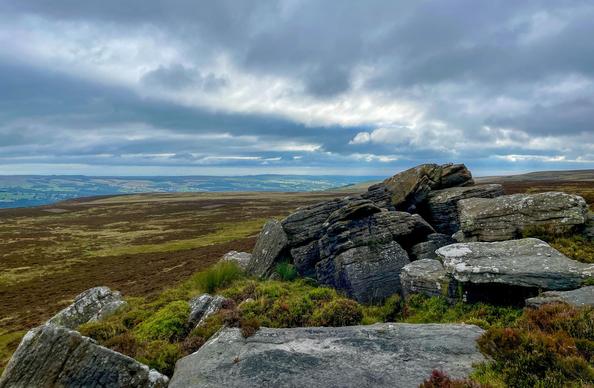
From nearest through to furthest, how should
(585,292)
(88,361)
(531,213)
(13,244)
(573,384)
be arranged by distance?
1. (573,384)
2. (88,361)
3. (585,292)
4. (531,213)
5. (13,244)

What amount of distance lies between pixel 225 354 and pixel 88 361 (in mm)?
4045

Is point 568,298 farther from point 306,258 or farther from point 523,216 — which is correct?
point 306,258

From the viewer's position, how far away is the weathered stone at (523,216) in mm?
19759

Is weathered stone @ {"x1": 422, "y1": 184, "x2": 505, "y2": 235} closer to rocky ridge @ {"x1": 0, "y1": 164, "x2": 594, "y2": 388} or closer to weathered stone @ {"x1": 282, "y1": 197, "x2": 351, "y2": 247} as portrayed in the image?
rocky ridge @ {"x1": 0, "y1": 164, "x2": 594, "y2": 388}

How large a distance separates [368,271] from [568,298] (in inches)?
389

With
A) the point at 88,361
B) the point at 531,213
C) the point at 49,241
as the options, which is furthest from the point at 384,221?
the point at 49,241

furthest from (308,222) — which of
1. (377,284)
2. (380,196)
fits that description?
(377,284)

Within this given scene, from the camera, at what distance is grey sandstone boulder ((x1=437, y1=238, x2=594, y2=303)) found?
14945 mm

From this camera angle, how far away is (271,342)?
1254cm

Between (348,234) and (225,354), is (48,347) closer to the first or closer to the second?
→ (225,354)

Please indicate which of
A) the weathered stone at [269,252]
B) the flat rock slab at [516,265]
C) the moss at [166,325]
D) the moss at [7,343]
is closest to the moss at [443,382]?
the flat rock slab at [516,265]

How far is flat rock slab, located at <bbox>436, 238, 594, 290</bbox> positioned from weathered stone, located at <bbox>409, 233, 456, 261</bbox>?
15.9ft

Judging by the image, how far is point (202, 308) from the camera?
17906mm

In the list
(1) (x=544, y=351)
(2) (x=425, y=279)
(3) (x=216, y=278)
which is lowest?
(3) (x=216, y=278)
